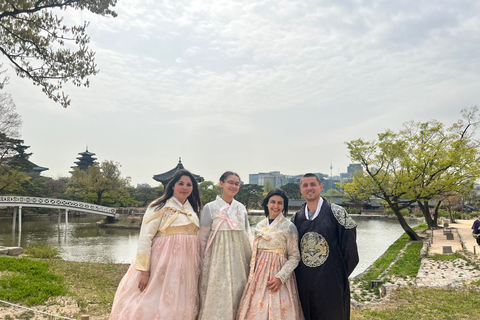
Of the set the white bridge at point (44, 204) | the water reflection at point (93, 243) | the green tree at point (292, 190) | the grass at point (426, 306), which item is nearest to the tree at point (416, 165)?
the water reflection at point (93, 243)

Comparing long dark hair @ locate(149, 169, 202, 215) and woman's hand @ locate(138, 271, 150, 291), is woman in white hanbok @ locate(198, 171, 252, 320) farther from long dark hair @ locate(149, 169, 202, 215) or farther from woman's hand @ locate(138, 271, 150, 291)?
woman's hand @ locate(138, 271, 150, 291)

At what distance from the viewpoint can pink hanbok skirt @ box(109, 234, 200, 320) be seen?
2.54 metres

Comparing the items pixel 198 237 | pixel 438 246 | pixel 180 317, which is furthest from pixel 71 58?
pixel 438 246

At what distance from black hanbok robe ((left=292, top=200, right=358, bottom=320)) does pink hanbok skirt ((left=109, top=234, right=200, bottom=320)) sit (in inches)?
35.6

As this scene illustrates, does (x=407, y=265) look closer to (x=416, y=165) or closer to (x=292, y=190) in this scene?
(x=416, y=165)

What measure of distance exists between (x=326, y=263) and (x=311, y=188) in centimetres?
63

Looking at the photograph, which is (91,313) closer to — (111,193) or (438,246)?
(438,246)

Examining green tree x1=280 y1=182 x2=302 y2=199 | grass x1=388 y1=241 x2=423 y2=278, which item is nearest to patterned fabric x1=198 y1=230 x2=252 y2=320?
grass x1=388 y1=241 x2=423 y2=278

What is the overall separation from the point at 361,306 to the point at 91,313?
3871 millimetres

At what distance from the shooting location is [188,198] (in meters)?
3.06

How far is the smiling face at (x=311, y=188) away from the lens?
2.82 m

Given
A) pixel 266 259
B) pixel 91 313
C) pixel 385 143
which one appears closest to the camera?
pixel 266 259

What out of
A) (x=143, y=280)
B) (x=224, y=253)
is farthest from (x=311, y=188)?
(x=143, y=280)

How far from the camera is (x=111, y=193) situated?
2869 centimetres
